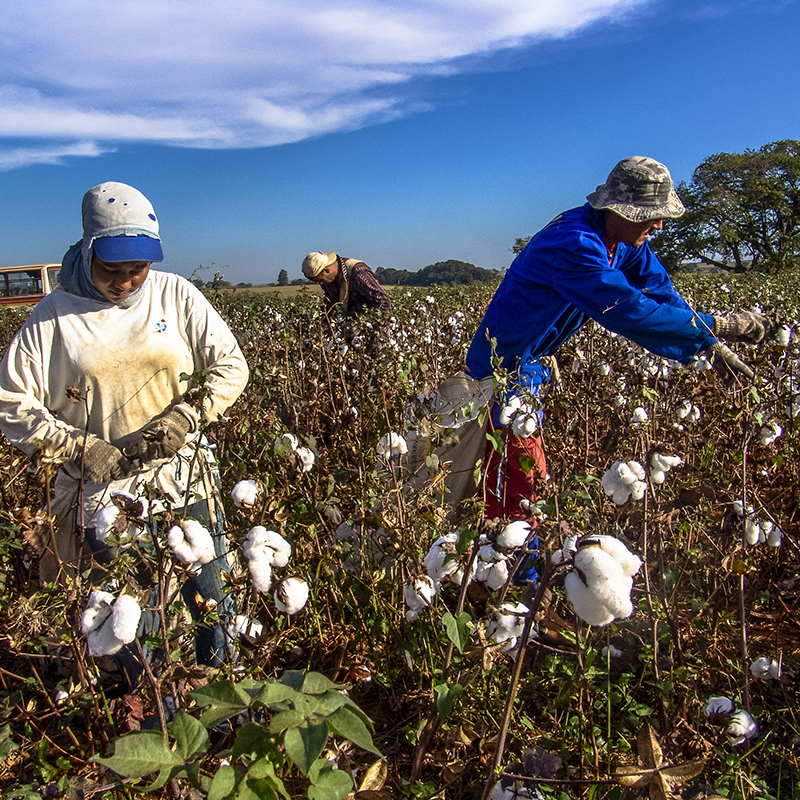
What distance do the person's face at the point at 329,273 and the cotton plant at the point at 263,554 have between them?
3.80 m

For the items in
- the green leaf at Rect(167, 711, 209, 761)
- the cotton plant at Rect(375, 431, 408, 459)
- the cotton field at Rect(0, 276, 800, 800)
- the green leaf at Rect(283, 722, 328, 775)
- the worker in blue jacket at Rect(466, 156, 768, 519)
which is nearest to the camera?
the green leaf at Rect(283, 722, 328, 775)

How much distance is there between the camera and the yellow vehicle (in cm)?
1998

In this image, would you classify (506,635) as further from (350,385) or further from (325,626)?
(350,385)

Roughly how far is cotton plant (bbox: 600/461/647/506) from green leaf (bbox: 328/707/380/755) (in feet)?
2.99

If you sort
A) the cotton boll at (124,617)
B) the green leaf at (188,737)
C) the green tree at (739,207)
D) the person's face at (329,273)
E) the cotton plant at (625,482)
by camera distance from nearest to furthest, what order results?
the green leaf at (188,737) → the cotton boll at (124,617) → the cotton plant at (625,482) → the person's face at (329,273) → the green tree at (739,207)

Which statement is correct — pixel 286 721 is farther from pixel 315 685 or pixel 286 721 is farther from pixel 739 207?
pixel 739 207

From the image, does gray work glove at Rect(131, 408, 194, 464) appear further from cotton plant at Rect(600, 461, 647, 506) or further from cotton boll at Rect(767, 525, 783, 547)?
cotton boll at Rect(767, 525, 783, 547)

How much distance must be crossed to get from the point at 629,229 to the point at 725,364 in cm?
62

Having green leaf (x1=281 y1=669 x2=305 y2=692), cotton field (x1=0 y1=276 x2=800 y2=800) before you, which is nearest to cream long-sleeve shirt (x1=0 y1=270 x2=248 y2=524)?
cotton field (x1=0 y1=276 x2=800 y2=800)

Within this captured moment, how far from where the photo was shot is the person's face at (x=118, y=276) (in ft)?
6.32

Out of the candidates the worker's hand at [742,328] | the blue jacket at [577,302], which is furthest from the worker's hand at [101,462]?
the worker's hand at [742,328]

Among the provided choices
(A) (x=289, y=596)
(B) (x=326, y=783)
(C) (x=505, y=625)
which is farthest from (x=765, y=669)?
(B) (x=326, y=783)

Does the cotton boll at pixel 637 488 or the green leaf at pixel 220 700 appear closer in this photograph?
the green leaf at pixel 220 700

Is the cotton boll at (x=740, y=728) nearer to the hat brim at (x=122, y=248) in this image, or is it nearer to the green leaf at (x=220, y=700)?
the green leaf at (x=220, y=700)
